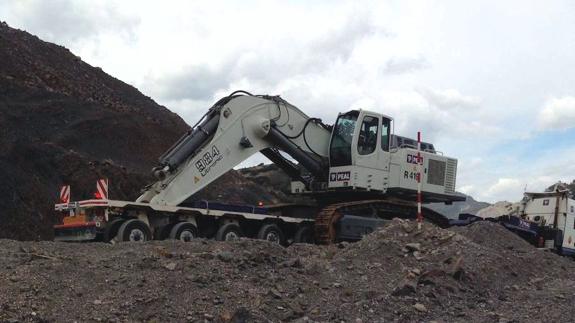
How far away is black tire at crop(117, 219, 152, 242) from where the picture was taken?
11047 millimetres

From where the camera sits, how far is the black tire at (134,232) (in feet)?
36.2

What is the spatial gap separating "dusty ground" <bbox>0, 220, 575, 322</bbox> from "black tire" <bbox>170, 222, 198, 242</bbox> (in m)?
2.31

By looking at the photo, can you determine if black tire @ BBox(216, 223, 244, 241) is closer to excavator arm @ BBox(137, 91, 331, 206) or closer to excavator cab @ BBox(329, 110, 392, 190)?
excavator arm @ BBox(137, 91, 331, 206)

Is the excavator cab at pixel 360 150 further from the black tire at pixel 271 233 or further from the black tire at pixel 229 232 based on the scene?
the black tire at pixel 229 232

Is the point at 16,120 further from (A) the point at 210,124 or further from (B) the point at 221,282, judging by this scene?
(B) the point at 221,282

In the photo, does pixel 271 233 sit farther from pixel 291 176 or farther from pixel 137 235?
pixel 137 235

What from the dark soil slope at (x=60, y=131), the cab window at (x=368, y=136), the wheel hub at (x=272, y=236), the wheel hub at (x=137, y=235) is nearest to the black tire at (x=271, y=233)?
the wheel hub at (x=272, y=236)

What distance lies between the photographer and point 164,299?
21.4ft

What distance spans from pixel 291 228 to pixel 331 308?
7.46 meters

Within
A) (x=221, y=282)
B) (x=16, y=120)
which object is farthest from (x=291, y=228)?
(x=16, y=120)

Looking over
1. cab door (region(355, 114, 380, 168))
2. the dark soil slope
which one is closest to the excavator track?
cab door (region(355, 114, 380, 168))

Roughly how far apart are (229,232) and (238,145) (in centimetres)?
201

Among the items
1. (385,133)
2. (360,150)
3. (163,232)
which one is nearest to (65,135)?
(163,232)

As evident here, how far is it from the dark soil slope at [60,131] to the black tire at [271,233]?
7157mm
